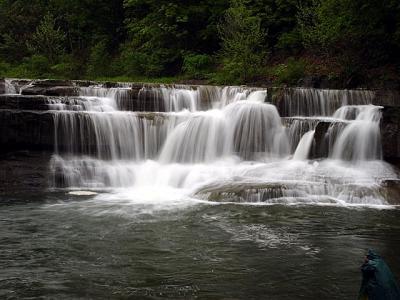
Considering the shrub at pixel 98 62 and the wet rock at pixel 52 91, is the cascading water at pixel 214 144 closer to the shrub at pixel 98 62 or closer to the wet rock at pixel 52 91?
the wet rock at pixel 52 91

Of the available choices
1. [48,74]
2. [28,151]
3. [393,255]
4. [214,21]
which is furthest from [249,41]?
[393,255]

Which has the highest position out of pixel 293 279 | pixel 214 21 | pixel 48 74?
pixel 214 21

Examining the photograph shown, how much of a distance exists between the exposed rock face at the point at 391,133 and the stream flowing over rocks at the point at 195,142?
0.10ft

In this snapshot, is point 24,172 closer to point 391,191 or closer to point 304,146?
point 304,146

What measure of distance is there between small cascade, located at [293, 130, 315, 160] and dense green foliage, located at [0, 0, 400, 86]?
229 inches

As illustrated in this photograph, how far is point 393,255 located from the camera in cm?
878

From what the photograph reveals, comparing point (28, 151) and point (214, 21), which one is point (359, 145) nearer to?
point (28, 151)

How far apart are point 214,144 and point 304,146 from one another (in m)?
3.08

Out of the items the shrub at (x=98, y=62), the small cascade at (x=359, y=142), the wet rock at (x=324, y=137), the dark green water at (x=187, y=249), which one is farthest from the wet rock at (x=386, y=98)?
the shrub at (x=98, y=62)

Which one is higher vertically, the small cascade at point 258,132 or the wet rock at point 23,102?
the wet rock at point 23,102

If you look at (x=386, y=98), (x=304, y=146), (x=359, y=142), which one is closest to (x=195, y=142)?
(x=304, y=146)

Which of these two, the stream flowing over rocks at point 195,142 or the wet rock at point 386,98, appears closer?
the stream flowing over rocks at point 195,142

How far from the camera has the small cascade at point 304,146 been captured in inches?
662

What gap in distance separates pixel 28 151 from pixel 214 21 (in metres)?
18.6
